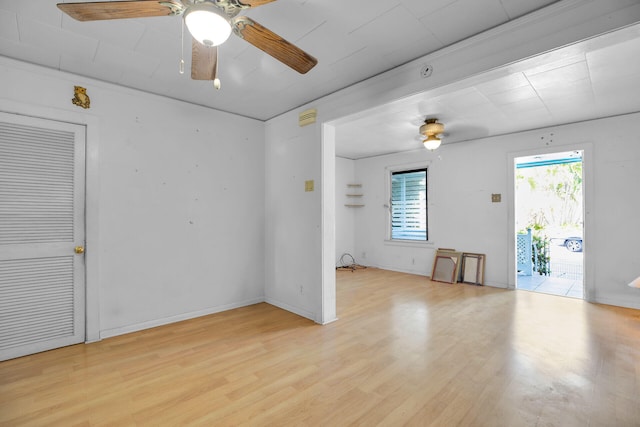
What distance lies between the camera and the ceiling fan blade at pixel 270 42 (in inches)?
63.5

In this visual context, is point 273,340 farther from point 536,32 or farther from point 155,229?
point 536,32

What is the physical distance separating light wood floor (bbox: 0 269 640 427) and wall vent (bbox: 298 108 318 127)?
7.87 feet

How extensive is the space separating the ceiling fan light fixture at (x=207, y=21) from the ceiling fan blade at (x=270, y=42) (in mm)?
133

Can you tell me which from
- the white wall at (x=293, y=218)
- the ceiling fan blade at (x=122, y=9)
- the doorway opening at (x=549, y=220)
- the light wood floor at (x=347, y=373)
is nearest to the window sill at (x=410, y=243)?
the doorway opening at (x=549, y=220)

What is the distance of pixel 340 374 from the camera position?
236 centimetres

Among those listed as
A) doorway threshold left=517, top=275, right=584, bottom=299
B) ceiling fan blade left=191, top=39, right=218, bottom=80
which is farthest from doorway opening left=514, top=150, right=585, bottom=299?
ceiling fan blade left=191, top=39, right=218, bottom=80

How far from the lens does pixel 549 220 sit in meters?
7.53

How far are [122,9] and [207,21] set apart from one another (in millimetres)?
466

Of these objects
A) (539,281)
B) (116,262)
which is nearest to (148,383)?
(116,262)

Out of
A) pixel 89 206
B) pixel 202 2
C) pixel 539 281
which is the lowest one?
pixel 539 281

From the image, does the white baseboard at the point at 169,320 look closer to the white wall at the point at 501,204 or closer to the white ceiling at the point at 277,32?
the white ceiling at the point at 277,32

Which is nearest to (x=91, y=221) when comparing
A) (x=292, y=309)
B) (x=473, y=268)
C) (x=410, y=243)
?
(x=292, y=309)

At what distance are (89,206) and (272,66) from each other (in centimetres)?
228

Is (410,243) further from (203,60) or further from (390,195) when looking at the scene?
(203,60)
